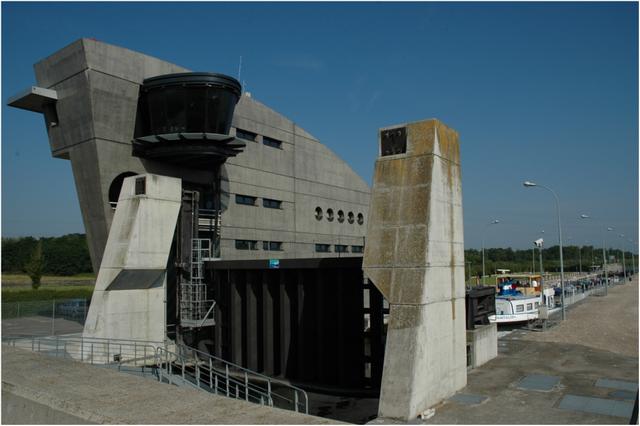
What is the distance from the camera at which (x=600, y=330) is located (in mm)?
26125

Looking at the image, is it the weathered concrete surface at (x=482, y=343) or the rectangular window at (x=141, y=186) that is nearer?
the weathered concrete surface at (x=482, y=343)

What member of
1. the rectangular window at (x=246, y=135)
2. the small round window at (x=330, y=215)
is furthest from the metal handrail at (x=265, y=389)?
the small round window at (x=330, y=215)

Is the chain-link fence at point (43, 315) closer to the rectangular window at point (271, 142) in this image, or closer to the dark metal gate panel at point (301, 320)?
the dark metal gate panel at point (301, 320)

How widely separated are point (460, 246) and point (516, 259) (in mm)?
165387

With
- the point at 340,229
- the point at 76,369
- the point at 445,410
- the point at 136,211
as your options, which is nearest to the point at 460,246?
the point at 445,410

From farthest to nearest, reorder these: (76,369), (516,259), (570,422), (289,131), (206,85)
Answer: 1. (516,259)
2. (289,131)
3. (206,85)
4. (76,369)
5. (570,422)

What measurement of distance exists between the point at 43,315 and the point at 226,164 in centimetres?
1676

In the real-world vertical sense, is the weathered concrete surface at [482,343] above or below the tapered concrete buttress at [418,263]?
below

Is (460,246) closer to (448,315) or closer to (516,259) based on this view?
(448,315)

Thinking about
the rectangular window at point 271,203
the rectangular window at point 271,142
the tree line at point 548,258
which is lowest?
the tree line at point 548,258

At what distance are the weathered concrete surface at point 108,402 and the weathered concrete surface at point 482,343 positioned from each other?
8745 millimetres

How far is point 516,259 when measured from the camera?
553 feet

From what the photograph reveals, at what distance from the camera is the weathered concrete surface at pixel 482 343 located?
17.9 meters

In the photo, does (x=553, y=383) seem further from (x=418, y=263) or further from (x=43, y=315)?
(x=43, y=315)
